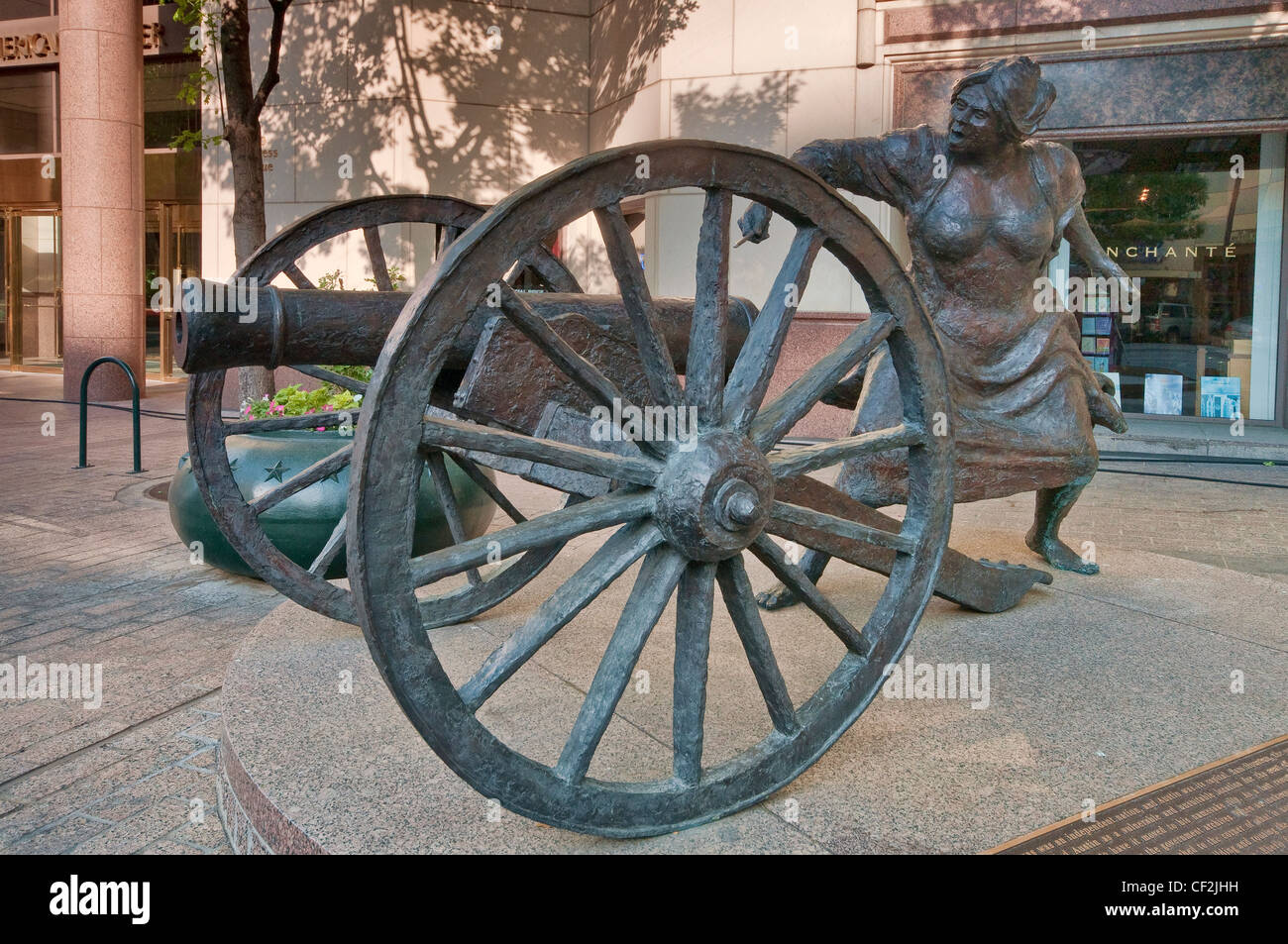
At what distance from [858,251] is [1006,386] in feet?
6.09

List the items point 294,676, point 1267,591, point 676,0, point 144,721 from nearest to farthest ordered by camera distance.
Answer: point 294,676 < point 144,721 < point 1267,591 < point 676,0

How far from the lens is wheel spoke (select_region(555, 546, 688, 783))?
90.4 inches

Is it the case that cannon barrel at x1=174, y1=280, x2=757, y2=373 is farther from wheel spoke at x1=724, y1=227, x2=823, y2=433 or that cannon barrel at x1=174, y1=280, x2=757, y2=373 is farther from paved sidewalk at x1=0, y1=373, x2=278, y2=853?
paved sidewalk at x1=0, y1=373, x2=278, y2=853

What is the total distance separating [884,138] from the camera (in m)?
4.20

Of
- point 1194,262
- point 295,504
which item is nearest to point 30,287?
point 295,504

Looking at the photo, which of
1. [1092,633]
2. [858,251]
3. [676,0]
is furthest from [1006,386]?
[676,0]

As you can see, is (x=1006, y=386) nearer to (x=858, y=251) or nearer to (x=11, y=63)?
(x=858, y=251)

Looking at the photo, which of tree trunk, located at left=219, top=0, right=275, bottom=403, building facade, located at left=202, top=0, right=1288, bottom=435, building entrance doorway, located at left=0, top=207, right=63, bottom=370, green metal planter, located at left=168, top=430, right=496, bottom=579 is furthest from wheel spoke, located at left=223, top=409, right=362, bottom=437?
building entrance doorway, located at left=0, top=207, right=63, bottom=370

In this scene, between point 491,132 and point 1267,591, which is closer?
point 1267,591

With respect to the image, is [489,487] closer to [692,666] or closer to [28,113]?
[692,666]

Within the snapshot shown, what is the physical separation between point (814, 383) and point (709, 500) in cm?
51

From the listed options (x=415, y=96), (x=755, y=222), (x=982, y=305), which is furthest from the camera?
(x=415, y=96)

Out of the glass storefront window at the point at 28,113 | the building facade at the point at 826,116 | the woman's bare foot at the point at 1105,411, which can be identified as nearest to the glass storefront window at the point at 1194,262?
the building facade at the point at 826,116

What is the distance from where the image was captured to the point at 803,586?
8.74 ft
